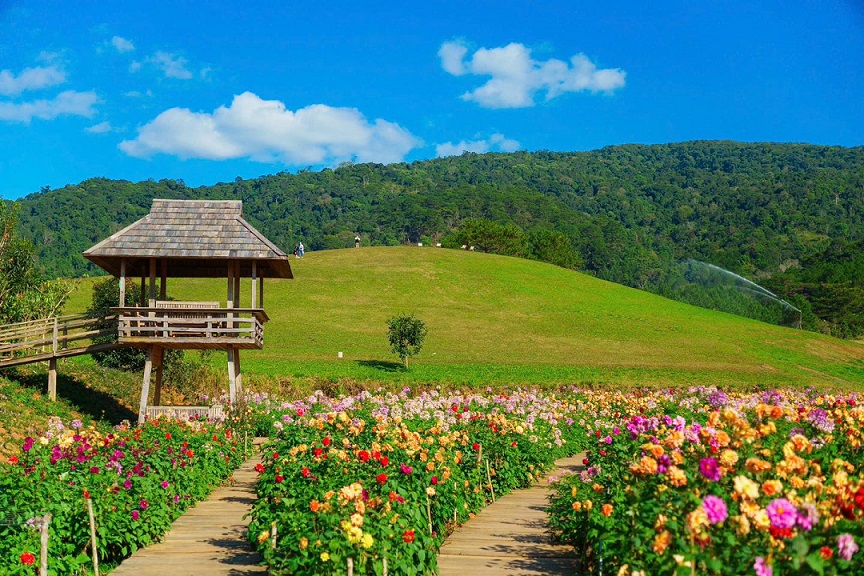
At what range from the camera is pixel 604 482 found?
34.8 feet

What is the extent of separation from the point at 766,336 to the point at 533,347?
862 inches

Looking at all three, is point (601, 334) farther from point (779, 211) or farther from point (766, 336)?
point (779, 211)

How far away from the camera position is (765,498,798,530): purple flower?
210 inches

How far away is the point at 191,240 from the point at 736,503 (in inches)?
804

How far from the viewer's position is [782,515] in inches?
211

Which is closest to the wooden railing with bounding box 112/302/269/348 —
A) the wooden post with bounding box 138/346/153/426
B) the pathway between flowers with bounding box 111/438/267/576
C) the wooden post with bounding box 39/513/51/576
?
the wooden post with bounding box 138/346/153/426

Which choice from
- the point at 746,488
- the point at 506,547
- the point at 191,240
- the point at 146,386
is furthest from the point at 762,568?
the point at 146,386

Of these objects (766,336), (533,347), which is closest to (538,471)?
(533,347)

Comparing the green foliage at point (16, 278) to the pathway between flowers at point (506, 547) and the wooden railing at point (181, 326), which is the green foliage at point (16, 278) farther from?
the pathway between flowers at point (506, 547)

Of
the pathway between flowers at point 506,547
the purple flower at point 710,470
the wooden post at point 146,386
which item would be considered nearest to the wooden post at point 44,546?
the pathway between flowers at point 506,547

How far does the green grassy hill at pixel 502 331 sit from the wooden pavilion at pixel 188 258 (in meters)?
13.0

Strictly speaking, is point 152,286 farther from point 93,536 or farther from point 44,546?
point 44,546

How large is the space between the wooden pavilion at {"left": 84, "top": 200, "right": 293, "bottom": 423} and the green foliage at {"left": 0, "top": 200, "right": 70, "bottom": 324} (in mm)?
8633

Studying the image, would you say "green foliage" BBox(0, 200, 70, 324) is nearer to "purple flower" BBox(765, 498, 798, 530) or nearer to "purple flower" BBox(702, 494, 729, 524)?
"purple flower" BBox(702, 494, 729, 524)
